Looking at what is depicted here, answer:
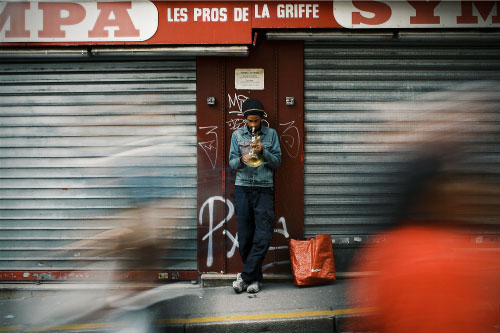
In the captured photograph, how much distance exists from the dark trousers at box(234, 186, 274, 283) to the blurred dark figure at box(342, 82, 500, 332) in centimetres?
238

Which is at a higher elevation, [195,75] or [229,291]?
[195,75]

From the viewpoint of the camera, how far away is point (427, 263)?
2207 millimetres

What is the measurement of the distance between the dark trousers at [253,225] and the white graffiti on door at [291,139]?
0.68 m

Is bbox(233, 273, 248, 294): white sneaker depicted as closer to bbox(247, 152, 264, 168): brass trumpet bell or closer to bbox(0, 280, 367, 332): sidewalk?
bbox(0, 280, 367, 332): sidewalk

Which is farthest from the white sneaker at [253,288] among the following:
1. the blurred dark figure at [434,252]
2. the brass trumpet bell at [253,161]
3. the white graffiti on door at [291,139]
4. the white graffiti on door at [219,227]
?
the blurred dark figure at [434,252]

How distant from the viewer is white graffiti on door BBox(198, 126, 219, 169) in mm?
5199

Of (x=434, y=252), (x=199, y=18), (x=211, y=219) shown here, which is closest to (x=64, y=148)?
(x=211, y=219)

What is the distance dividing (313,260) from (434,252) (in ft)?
8.87

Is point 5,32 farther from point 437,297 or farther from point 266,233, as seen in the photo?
point 437,297

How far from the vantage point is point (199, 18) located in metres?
5.04

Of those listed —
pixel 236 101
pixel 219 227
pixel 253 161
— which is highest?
pixel 236 101

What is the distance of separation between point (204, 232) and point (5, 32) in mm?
3653

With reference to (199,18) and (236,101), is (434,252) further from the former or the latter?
(199,18)

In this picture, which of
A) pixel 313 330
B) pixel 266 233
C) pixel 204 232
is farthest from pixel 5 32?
pixel 313 330
